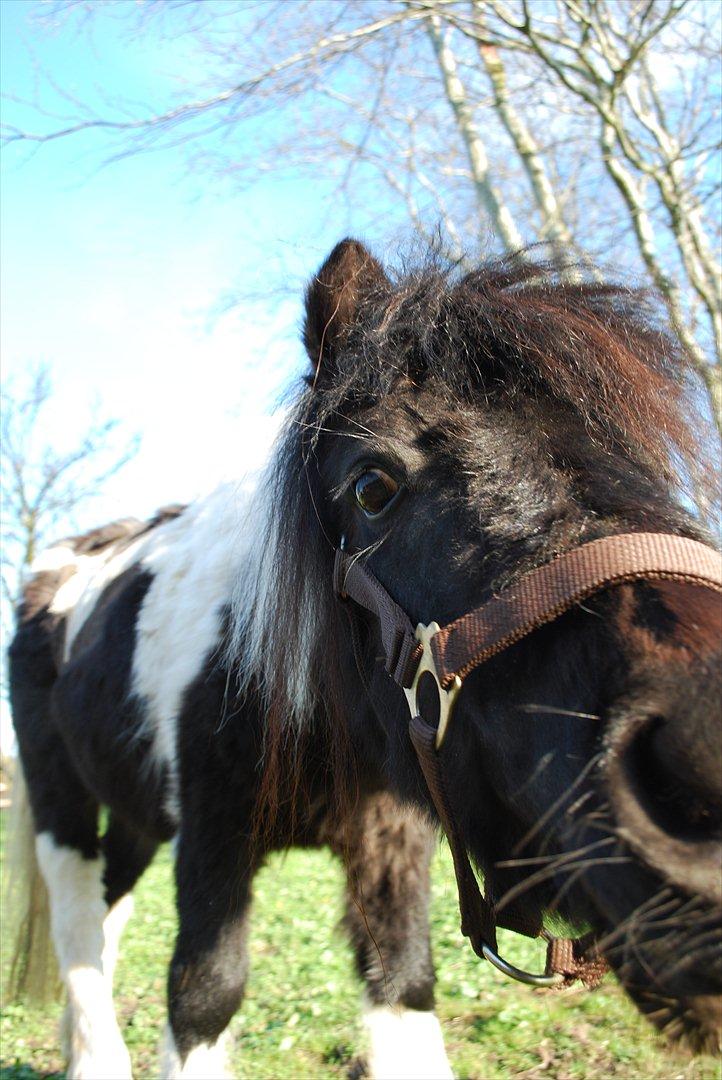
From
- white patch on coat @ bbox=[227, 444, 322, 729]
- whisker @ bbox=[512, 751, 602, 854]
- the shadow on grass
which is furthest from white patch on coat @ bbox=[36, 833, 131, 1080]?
whisker @ bbox=[512, 751, 602, 854]

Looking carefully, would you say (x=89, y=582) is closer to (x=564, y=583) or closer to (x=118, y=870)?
(x=118, y=870)

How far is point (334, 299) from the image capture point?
97.5 inches

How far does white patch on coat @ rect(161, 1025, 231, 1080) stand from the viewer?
2.77m

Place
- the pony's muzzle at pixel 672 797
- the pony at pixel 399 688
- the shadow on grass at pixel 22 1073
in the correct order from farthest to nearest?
the shadow on grass at pixel 22 1073 < the pony at pixel 399 688 < the pony's muzzle at pixel 672 797

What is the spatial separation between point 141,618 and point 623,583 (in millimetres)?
2410

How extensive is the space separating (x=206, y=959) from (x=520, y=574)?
Answer: 72.9 inches

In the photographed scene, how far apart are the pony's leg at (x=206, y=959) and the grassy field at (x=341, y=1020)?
39cm

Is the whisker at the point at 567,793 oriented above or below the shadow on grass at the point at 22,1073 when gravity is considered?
Answer: above

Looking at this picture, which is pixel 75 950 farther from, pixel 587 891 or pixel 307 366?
pixel 587 891

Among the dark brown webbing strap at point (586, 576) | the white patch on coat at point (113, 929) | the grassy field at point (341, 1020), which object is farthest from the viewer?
the white patch on coat at point (113, 929)

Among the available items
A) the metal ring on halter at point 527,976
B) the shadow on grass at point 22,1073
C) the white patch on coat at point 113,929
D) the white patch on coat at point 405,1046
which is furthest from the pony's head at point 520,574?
the shadow on grass at point 22,1073

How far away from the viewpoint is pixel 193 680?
304cm

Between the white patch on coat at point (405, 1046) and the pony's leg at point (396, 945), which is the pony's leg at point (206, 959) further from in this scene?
the white patch on coat at point (405, 1046)

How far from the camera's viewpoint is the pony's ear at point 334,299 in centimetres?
248
